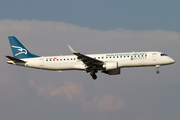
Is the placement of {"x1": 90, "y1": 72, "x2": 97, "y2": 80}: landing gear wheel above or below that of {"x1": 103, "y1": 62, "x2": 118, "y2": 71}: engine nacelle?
below

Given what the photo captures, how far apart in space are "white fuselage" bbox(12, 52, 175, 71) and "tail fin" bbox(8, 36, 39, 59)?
6.12ft

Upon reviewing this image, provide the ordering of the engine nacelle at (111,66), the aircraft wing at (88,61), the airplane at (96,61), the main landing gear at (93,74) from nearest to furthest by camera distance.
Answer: the aircraft wing at (88,61) < the engine nacelle at (111,66) < the airplane at (96,61) < the main landing gear at (93,74)

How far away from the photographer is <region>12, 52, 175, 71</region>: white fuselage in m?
54.0

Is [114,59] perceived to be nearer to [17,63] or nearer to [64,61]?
[64,61]

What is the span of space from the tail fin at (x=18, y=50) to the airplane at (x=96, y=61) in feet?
1.95

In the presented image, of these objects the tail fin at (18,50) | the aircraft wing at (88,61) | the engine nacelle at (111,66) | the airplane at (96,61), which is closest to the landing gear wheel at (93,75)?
the airplane at (96,61)

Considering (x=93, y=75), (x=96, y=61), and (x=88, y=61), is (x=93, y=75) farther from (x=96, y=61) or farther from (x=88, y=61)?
(x=96, y=61)

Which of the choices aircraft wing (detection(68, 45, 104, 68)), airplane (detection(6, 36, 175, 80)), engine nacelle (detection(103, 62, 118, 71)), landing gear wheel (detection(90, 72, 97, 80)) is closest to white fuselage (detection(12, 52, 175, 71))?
airplane (detection(6, 36, 175, 80))

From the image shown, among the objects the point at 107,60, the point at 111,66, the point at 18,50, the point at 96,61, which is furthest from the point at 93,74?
the point at 18,50

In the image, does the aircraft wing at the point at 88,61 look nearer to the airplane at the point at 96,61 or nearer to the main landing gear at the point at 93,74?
the airplane at the point at 96,61

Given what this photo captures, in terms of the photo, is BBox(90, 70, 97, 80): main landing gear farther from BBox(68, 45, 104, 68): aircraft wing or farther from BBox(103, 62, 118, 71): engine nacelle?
BBox(103, 62, 118, 71): engine nacelle

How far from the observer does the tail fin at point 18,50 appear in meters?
58.3

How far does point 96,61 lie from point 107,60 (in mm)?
2125

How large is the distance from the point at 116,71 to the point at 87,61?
6.22 m
